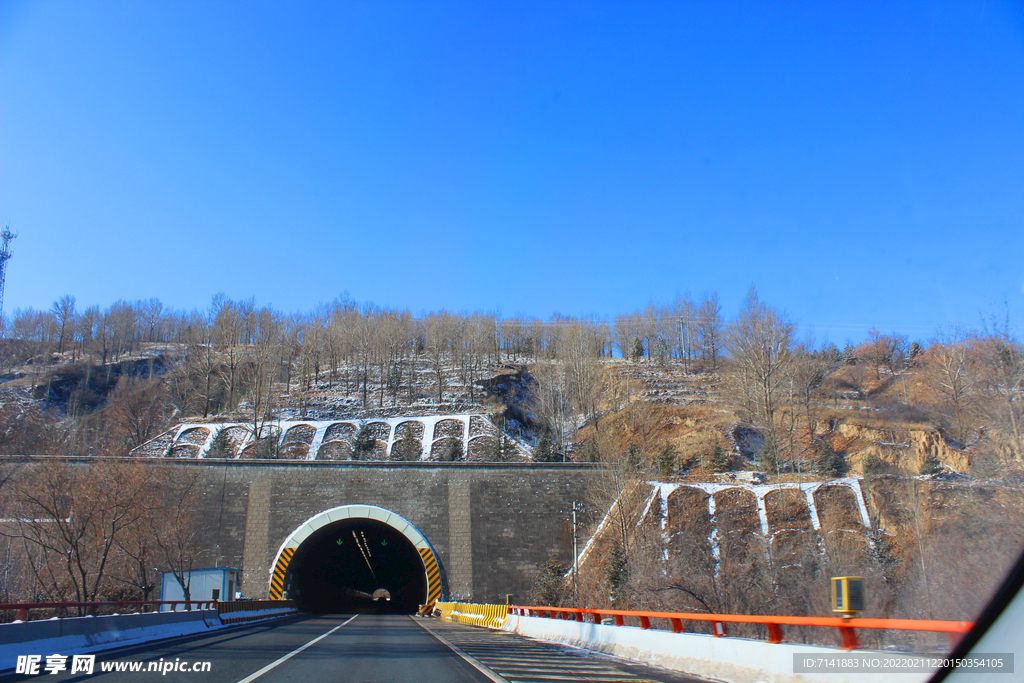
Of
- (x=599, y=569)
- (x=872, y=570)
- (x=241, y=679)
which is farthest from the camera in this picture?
(x=599, y=569)

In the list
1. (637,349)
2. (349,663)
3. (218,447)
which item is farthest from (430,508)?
(637,349)

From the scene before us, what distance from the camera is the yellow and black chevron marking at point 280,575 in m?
32.3

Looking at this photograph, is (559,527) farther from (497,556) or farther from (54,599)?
(54,599)

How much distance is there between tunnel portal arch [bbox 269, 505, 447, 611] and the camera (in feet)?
108

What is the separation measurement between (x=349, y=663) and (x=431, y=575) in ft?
83.3

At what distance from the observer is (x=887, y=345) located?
143 feet

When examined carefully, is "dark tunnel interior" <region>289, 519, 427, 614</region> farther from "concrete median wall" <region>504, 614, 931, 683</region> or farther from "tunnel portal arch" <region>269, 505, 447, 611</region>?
"concrete median wall" <region>504, 614, 931, 683</region>

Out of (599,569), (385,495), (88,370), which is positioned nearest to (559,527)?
(599,569)

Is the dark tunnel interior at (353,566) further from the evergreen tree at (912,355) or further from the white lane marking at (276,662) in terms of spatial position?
the evergreen tree at (912,355)

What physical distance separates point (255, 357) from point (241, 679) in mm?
71369

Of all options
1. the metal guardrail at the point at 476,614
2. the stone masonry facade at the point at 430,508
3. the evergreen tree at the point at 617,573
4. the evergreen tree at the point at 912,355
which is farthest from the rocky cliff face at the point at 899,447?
the metal guardrail at the point at 476,614

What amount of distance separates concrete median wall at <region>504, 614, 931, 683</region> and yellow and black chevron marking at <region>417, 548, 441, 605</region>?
20703 mm

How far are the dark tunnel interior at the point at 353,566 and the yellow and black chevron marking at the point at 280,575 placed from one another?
15.2 inches

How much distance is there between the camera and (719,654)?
8.00 m
